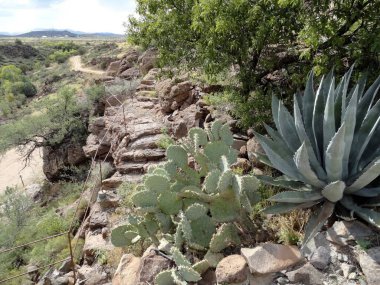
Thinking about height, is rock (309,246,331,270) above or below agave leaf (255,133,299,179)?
below

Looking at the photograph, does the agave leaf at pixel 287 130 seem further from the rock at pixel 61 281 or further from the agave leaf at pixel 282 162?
the rock at pixel 61 281

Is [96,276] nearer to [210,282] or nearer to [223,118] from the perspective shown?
[210,282]

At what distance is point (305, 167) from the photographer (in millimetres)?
3312

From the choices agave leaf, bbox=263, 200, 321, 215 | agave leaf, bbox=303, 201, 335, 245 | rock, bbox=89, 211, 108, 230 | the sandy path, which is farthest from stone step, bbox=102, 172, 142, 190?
the sandy path

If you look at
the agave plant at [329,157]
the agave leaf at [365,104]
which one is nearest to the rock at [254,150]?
the agave plant at [329,157]

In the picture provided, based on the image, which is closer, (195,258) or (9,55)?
(195,258)

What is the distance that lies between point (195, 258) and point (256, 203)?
36.4 inches

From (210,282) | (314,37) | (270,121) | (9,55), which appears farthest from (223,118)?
(9,55)

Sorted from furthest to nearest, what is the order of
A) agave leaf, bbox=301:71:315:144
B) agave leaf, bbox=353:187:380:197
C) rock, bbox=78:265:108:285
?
rock, bbox=78:265:108:285 → agave leaf, bbox=301:71:315:144 → agave leaf, bbox=353:187:380:197

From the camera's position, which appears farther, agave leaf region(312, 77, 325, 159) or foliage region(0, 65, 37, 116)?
foliage region(0, 65, 37, 116)

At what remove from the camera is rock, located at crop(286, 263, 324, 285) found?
3.06 meters

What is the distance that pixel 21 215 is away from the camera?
10.2 meters

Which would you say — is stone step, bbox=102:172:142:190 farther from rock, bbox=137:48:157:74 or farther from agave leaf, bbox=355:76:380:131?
rock, bbox=137:48:157:74

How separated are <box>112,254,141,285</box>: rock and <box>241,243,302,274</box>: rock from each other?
140 centimetres
